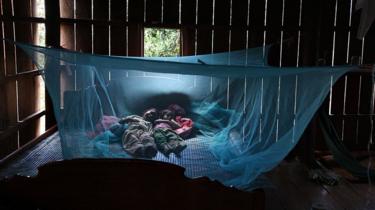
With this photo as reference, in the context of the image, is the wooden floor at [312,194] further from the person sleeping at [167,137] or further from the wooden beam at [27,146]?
the wooden beam at [27,146]

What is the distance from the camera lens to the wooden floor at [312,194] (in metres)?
2.60

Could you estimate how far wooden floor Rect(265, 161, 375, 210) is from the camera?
8.53 feet

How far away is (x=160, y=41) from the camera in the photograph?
3801mm

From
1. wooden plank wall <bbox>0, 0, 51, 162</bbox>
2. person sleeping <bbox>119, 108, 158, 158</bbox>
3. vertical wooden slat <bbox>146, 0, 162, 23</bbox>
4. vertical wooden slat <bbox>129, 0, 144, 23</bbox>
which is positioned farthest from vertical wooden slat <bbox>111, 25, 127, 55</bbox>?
person sleeping <bbox>119, 108, 158, 158</bbox>

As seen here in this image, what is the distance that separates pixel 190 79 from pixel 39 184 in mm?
1580

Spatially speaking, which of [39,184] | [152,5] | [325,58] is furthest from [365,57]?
[39,184]

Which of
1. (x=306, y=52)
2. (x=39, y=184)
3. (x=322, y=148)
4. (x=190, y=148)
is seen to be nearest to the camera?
(x=39, y=184)

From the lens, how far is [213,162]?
100.0 inches

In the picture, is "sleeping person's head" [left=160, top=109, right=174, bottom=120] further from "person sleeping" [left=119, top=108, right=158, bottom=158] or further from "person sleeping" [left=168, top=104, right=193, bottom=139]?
"person sleeping" [left=119, top=108, right=158, bottom=158]

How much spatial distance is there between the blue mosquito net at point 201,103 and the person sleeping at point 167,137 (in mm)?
51

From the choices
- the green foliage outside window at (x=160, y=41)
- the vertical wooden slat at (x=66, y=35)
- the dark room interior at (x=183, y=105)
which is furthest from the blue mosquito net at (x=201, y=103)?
the vertical wooden slat at (x=66, y=35)

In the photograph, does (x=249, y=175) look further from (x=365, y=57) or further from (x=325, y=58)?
(x=365, y=57)

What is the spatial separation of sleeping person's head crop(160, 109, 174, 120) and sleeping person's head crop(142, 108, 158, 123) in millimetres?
75

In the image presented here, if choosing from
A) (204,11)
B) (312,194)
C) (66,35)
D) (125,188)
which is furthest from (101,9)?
(312,194)
